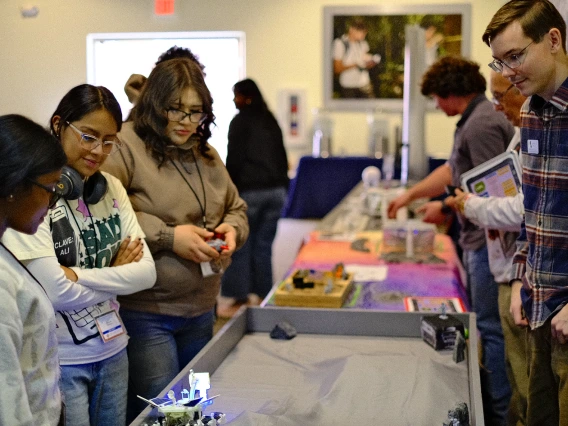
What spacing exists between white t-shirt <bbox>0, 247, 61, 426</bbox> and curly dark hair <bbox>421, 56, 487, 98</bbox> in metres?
2.31

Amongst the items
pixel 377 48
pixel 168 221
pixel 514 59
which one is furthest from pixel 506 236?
pixel 377 48

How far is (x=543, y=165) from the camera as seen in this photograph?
1684 mm

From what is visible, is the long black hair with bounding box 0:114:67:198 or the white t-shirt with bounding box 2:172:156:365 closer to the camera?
the long black hair with bounding box 0:114:67:198

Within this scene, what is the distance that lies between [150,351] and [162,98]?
2.23 ft

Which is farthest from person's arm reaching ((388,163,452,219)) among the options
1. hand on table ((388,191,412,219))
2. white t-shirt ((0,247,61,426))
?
white t-shirt ((0,247,61,426))

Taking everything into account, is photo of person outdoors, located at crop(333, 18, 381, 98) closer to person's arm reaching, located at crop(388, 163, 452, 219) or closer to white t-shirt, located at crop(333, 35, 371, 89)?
white t-shirt, located at crop(333, 35, 371, 89)

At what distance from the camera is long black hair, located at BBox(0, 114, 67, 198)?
1165 millimetres

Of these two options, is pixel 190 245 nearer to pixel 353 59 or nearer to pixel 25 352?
pixel 25 352

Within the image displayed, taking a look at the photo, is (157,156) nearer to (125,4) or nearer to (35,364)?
(35,364)

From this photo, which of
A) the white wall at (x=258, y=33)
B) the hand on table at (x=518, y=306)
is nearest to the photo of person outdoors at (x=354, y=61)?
the white wall at (x=258, y=33)

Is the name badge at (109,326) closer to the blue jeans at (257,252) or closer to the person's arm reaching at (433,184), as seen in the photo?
the person's arm reaching at (433,184)

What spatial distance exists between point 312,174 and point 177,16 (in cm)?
215

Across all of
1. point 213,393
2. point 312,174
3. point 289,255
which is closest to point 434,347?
point 213,393

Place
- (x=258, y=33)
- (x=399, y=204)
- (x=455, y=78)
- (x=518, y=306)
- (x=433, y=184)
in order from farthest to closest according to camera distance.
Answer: (x=258, y=33)
(x=399, y=204)
(x=433, y=184)
(x=455, y=78)
(x=518, y=306)
